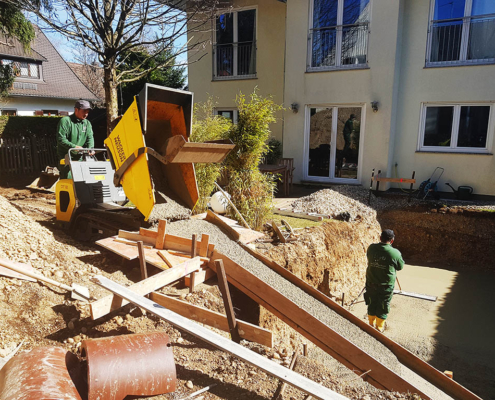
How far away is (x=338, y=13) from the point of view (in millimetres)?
11852

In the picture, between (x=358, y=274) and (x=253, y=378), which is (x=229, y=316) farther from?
(x=358, y=274)

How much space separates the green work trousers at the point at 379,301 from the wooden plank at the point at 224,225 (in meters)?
2.31

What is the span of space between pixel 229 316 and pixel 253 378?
0.67 meters

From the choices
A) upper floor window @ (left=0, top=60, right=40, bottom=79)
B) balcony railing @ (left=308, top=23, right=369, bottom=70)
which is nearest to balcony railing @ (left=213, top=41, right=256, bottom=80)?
balcony railing @ (left=308, top=23, right=369, bottom=70)

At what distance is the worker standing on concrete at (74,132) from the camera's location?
6.22m

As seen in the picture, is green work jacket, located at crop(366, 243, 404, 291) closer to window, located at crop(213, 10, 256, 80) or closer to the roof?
window, located at crop(213, 10, 256, 80)

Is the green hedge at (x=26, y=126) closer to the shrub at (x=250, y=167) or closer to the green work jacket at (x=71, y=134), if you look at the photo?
the green work jacket at (x=71, y=134)

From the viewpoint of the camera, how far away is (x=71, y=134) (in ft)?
21.0

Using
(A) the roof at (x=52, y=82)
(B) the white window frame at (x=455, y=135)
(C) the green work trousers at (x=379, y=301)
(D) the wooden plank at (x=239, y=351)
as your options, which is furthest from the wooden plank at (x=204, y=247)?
(A) the roof at (x=52, y=82)

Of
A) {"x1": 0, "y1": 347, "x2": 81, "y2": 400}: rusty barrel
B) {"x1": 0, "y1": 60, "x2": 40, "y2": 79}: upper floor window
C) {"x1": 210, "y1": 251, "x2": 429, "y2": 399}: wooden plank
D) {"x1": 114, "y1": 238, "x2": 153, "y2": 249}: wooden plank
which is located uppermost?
{"x1": 0, "y1": 60, "x2": 40, "y2": 79}: upper floor window

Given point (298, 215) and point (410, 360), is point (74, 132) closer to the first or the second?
point (298, 215)

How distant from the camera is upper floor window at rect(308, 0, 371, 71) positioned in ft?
38.4

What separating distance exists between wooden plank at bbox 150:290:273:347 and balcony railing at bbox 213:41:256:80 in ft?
39.0

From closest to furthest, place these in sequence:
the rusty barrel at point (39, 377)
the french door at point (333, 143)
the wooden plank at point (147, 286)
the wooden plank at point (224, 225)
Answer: the rusty barrel at point (39, 377)
the wooden plank at point (147, 286)
the wooden plank at point (224, 225)
the french door at point (333, 143)
